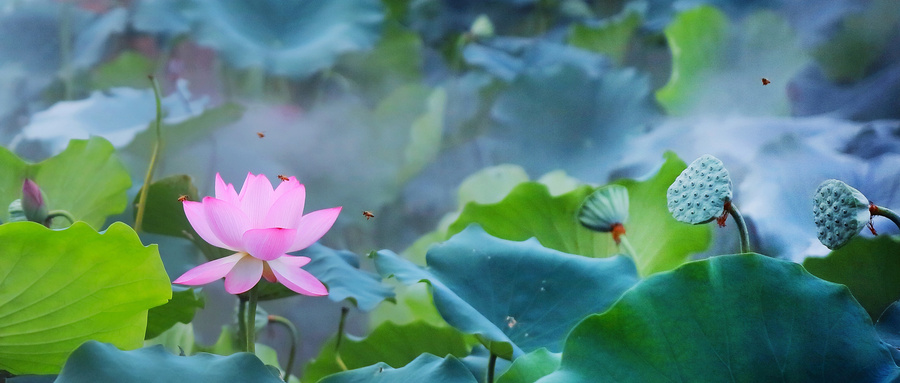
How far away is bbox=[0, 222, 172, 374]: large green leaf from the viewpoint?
448 mm

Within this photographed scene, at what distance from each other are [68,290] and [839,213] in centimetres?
54

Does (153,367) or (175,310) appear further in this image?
(175,310)

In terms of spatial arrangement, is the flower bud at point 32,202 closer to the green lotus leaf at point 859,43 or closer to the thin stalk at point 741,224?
the thin stalk at point 741,224

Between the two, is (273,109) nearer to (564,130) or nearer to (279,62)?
(279,62)

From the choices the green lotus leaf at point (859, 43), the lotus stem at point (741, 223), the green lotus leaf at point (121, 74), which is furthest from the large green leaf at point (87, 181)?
the green lotus leaf at point (859, 43)

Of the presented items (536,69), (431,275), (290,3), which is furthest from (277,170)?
(431,275)

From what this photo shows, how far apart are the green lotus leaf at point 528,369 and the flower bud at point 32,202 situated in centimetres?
45

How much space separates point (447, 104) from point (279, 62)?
53cm

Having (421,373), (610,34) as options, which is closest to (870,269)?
(421,373)

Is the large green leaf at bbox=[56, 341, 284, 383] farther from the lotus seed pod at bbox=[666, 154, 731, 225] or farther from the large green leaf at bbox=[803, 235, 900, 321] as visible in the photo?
the large green leaf at bbox=[803, 235, 900, 321]

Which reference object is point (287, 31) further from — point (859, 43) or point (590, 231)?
point (859, 43)

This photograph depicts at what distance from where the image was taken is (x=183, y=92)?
1.21 metres

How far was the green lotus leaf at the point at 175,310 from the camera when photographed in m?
0.62

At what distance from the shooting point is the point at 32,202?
60 centimetres
